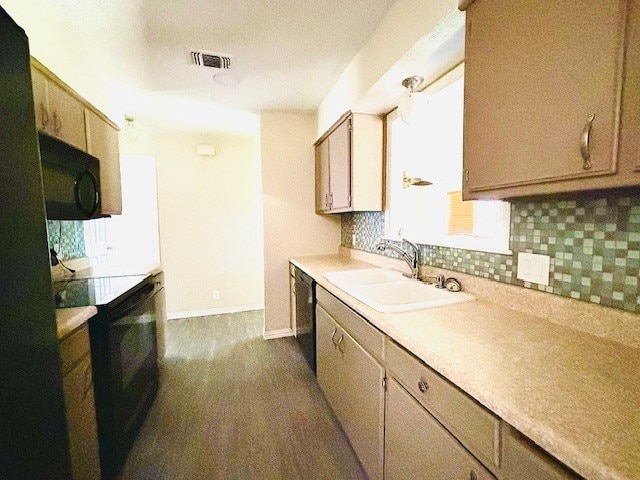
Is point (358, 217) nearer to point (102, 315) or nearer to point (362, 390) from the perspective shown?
point (362, 390)

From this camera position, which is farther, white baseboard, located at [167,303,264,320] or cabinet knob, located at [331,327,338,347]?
white baseboard, located at [167,303,264,320]

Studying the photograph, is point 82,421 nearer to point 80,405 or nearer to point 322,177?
point 80,405

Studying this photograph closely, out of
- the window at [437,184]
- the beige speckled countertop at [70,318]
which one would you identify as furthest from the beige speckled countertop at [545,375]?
the beige speckled countertop at [70,318]

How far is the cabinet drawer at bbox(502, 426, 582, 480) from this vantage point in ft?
1.67

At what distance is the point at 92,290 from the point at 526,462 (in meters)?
2.00

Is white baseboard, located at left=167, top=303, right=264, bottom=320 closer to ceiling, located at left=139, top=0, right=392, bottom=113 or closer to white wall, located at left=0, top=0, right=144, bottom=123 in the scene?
white wall, located at left=0, top=0, right=144, bottom=123

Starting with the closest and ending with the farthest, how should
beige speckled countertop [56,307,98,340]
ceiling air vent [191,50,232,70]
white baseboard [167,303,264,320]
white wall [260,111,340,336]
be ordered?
1. beige speckled countertop [56,307,98,340]
2. ceiling air vent [191,50,232,70]
3. white wall [260,111,340,336]
4. white baseboard [167,303,264,320]

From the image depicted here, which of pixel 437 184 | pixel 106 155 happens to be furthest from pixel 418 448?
pixel 106 155

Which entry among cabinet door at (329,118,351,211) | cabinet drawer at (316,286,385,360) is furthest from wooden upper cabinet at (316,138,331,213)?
cabinet drawer at (316,286,385,360)

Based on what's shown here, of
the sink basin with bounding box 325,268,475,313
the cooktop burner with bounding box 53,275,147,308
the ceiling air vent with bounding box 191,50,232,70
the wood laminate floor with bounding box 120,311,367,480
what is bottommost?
the wood laminate floor with bounding box 120,311,367,480

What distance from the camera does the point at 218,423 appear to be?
1790 millimetres

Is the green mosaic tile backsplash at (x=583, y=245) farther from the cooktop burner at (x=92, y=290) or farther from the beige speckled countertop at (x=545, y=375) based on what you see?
the cooktop burner at (x=92, y=290)

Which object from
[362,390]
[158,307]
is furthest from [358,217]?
[158,307]

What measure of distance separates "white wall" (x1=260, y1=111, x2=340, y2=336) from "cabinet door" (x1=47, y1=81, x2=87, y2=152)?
1.48 m
